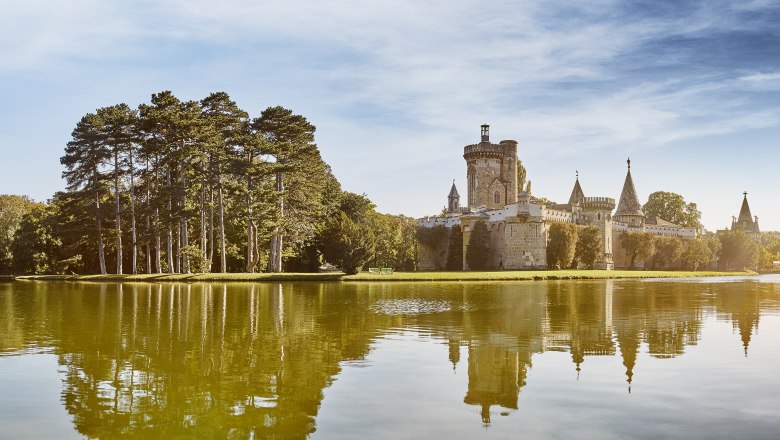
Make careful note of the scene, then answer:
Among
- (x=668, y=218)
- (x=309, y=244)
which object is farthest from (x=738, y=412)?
(x=668, y=218)

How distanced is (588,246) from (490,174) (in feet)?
55.8

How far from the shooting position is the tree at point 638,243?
277 feet

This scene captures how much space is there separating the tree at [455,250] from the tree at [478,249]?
12.0 feet

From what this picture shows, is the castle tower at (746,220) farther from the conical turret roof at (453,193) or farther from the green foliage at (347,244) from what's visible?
the green foliage at (347,244)

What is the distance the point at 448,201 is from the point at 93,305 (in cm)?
6814

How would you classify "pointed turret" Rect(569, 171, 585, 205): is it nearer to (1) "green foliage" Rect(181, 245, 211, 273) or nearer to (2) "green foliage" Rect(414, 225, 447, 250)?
(2) "green foliage" Rect(414, 225, 447, 250)

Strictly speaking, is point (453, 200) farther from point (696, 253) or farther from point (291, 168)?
point (291, 168)

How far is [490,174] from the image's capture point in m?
88.1

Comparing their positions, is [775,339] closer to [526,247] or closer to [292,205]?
[292,205]

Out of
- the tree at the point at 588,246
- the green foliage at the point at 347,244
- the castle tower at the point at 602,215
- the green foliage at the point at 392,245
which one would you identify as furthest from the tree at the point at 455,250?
the green foliage at the point at 347,244

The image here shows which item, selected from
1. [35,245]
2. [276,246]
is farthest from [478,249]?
[35,245]

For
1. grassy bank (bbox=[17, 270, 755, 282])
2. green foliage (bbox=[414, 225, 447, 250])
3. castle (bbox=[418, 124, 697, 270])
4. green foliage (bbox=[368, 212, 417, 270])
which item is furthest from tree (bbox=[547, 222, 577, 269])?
green foliage (bbox=[368, 212, 417, 270])

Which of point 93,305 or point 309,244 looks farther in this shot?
point 309,244

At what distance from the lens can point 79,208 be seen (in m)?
53.3
